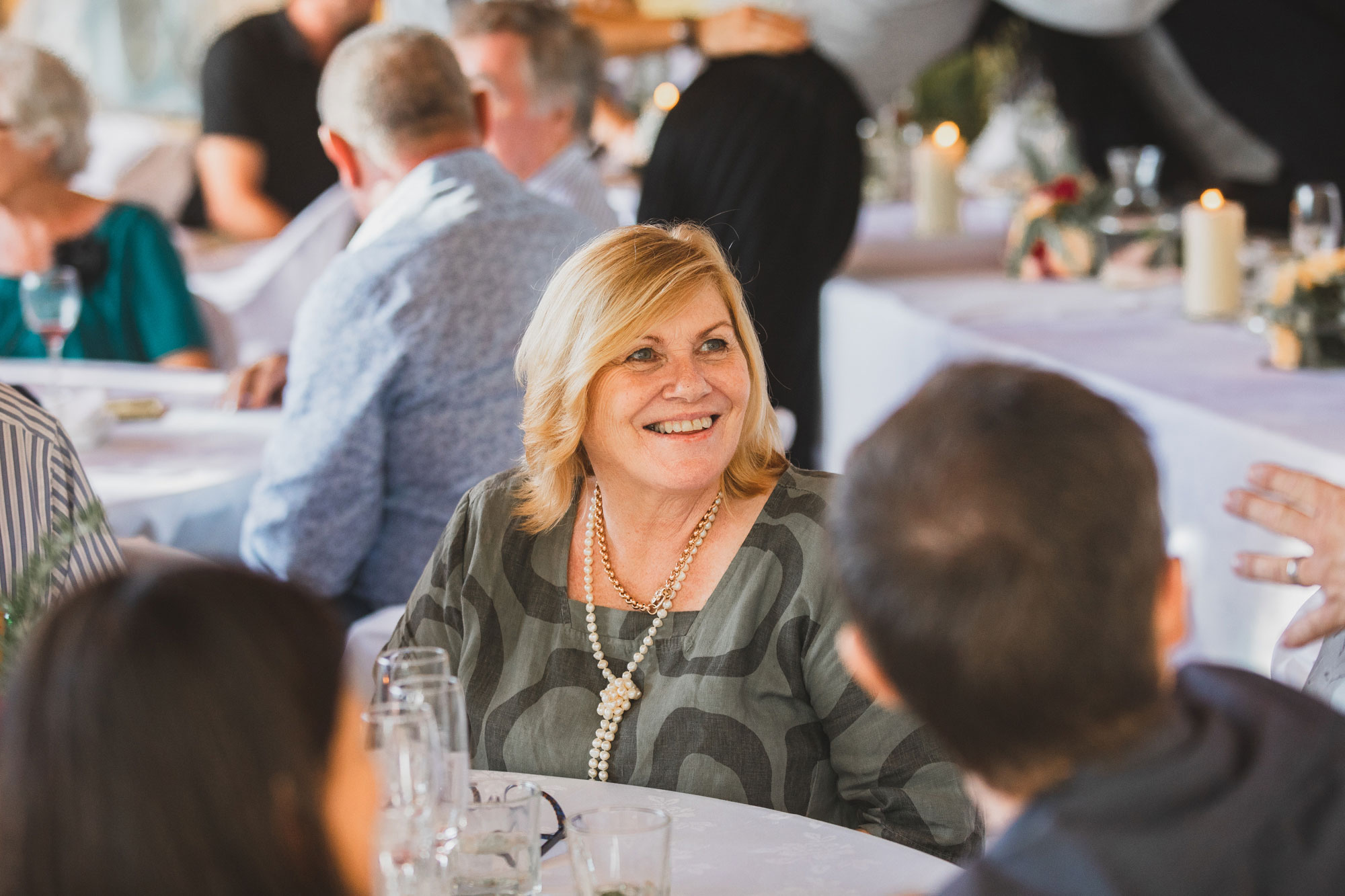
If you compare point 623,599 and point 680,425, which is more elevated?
point 680,425

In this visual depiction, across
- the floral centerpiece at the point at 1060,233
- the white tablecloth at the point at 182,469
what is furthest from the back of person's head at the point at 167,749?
the floral centerpiece at the point at 1060,233

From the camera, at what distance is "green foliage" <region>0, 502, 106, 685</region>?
960mm

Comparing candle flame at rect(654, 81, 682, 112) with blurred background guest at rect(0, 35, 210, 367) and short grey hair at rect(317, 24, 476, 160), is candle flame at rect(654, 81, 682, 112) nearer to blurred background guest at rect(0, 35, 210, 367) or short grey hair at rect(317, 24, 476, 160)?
blurred background guest at rect(0, 35, 210, 367)

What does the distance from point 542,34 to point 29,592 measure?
2594 mm

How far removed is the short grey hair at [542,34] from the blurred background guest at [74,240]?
0.97m

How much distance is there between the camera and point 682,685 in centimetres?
150

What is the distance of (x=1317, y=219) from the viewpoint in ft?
9.96

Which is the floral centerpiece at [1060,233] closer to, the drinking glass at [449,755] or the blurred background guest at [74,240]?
the blurred background guest at [74,240]

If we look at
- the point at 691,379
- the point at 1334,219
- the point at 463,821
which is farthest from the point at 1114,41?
the point at 463,821

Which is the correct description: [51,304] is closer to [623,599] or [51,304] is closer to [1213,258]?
[623,599]

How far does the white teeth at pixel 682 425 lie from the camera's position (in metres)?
1.63

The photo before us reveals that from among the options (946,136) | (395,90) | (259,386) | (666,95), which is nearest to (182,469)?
(259,386)

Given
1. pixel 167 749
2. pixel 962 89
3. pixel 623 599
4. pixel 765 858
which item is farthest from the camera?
pixel 962 89

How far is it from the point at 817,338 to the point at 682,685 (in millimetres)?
2734
